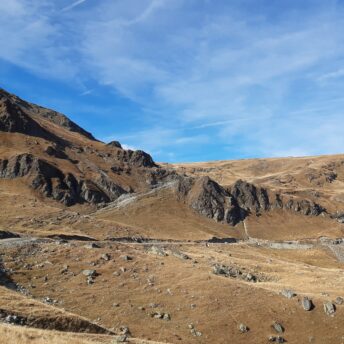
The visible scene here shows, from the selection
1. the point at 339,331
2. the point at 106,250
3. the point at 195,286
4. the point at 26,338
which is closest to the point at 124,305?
the point at 195,286

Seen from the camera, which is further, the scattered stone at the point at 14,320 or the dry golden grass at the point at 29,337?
the scattered stone at the point at 14,320

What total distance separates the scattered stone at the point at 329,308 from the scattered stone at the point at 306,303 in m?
2.10

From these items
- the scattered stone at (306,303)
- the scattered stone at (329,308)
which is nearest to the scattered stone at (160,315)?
the scattered stone at (306,303)

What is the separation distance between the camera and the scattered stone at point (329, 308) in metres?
64.7

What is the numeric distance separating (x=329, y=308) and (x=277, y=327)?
33.1 feet

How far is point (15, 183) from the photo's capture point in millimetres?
173250

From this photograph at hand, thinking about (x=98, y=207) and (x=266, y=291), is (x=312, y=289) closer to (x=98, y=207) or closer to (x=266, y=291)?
(x=266, y=291)

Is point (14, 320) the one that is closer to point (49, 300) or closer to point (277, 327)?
point (49, 300)

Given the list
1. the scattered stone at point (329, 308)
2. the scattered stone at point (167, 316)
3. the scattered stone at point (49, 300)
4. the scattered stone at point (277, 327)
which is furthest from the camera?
the scattered stone at point (329, 308)

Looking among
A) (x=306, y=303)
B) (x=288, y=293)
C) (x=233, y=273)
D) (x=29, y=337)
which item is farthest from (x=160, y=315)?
(x=29, y=337)

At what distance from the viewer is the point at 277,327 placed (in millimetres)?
60188

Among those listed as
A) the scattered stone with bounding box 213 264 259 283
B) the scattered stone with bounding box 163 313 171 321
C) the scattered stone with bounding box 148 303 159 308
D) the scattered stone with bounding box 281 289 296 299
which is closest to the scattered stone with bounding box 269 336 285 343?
the scattered stone with bounding box 281 289 296 299

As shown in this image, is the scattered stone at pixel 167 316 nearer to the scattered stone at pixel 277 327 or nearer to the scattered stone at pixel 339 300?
the scattered stone at pixel 277 327

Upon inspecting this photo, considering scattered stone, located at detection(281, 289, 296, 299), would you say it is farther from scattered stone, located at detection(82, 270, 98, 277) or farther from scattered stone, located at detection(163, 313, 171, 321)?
scattered stone, located at detection(82, 270, 98, 277)
